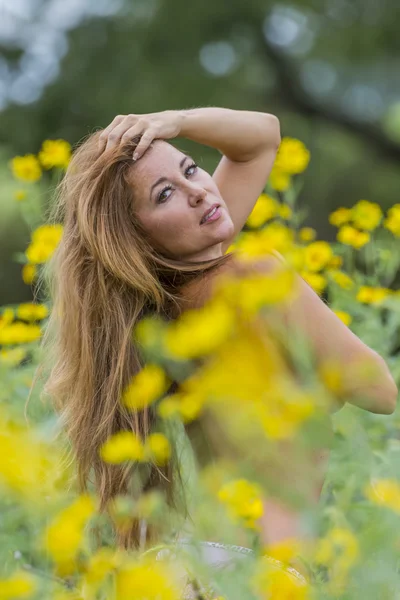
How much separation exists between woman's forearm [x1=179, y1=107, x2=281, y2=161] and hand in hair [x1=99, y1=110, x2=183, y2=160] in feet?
0.51

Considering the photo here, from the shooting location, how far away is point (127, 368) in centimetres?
145

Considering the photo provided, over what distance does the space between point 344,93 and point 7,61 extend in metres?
2.33

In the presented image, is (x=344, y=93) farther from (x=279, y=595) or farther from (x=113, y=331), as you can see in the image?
(x=279, y=595)

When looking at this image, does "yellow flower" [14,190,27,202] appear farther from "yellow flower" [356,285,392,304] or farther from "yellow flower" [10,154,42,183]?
"yellow flower" [356,285,392,304]

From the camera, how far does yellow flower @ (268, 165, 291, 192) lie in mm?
2475

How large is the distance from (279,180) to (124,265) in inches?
45.8

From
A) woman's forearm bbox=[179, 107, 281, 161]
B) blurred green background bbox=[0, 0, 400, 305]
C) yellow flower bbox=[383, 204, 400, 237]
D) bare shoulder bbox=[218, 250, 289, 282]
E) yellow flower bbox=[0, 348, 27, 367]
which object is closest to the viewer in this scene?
bare shoulder bbox=[218, 250, 289, 282]

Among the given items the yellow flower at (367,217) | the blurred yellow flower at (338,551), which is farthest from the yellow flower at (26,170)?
the blurred yellow flower at (338,551)

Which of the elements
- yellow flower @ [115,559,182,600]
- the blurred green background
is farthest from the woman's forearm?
the blurred green background

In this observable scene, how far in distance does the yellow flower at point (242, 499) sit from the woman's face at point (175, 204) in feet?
1.96

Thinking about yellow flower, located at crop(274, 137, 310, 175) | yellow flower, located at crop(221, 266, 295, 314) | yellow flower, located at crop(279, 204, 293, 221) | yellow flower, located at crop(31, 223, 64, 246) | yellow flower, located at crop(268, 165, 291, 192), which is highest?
yellow flower, located at crop(221, 266, 295, 314)

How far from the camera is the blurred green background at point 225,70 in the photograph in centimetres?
586

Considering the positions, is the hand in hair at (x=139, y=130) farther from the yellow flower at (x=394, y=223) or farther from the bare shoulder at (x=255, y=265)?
the yellow flower at (x=394, y=223)

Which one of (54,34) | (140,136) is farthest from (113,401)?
(54,34)
